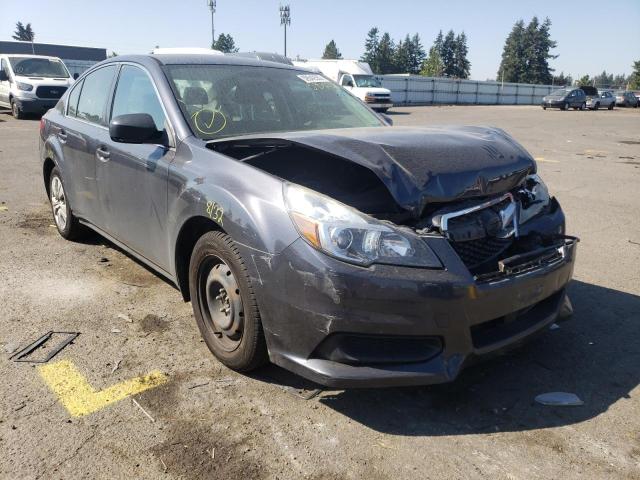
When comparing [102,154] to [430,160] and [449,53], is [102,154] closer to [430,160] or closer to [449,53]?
[430,160]

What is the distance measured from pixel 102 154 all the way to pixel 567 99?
40.6 meters

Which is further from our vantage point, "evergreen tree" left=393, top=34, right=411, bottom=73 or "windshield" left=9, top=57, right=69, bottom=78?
"evergreen tree" left=393, top=34, right=411, bottom=73

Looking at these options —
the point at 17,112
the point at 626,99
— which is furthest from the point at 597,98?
the point at 17,112

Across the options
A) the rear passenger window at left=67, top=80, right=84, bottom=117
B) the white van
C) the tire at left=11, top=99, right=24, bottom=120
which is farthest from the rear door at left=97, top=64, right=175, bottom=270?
the tire at left=11, top=99, right=24, bottom=120

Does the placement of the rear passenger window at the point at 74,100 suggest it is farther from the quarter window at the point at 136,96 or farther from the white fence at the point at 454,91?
the white fence at the point at 454,91

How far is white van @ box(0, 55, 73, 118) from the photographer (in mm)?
17297

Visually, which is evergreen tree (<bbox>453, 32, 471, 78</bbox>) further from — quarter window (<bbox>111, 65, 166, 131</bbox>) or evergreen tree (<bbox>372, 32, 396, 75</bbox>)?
quarter window (<bbox>111, 65, 166, 131</bbox>)

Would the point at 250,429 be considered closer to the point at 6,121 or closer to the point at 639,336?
the point at 639,336

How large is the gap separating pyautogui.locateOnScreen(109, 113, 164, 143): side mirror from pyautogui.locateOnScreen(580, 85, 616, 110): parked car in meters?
43.6

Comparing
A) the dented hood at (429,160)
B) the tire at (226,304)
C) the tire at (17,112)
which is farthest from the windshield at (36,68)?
the dented hood at (429,160)

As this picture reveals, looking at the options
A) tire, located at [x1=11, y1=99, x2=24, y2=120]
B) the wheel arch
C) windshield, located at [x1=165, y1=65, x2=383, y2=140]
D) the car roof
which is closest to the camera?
the wheel arch

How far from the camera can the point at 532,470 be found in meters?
2.26

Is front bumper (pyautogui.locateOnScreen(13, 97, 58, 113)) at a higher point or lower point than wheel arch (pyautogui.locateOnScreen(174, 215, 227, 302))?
higher

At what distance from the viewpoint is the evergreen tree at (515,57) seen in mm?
112938
